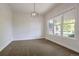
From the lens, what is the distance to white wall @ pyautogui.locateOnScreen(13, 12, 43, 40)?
6504 millimetres

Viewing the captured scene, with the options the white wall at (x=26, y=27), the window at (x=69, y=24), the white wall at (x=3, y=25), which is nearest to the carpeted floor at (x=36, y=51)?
the white wall at (x=3, y=25)

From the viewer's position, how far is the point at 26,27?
6832 mm

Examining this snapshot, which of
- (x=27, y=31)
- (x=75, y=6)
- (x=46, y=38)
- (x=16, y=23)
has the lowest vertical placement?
(x=46, y=38)

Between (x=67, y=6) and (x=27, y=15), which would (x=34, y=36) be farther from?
(x=67, y=6)

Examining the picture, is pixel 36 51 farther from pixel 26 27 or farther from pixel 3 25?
pixel 26 27

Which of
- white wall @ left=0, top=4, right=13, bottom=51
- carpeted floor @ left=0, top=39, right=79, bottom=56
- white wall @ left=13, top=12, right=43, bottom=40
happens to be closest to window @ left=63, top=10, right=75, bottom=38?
carpeted floor @ left=0, top=39, right=79, bottom=56

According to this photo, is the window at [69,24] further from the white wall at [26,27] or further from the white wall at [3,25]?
the white wall at [26,27]

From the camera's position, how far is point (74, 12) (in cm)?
354

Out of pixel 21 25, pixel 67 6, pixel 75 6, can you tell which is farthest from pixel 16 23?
pixel 75 6

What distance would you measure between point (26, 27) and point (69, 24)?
11.5 feet

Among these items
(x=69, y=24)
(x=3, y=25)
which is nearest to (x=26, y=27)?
(x=3, y=25)

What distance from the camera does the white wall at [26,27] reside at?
650 cm

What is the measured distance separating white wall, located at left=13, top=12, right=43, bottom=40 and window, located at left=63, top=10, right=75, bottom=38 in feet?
8.61

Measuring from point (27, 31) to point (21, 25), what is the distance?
560mm
